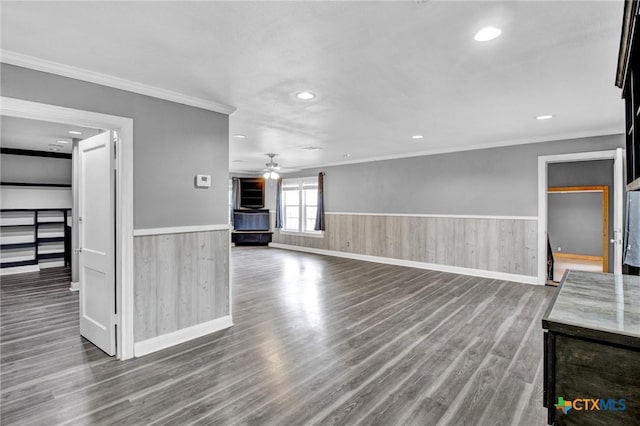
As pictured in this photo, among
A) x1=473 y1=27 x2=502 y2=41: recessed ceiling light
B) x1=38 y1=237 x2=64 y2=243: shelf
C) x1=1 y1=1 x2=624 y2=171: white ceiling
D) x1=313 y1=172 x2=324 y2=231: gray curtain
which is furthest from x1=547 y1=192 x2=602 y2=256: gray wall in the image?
x1=38 y1=237 x2=64 y2=243: shelf

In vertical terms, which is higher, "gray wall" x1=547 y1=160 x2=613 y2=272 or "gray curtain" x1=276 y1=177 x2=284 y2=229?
"gray wall" x1=547 y1=160 x2=613 y2=272

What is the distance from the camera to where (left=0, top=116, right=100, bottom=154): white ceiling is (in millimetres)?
4246

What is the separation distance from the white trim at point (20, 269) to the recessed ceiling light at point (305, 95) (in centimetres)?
669

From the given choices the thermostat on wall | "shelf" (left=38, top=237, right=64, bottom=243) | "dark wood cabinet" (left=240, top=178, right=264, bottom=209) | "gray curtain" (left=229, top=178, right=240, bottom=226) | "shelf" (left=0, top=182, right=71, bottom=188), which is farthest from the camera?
"dark wood cabinet" (left=240, top=178, right=264, bottom=209)

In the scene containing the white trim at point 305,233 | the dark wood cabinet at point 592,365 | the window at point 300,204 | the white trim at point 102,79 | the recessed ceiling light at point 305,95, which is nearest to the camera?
the dark wood cabinet at point 592,365

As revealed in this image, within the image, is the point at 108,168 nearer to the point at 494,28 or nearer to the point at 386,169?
the point at 494,28

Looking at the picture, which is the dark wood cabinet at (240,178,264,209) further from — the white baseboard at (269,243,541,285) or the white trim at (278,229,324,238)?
the white baseboard at (269,243,541,285)

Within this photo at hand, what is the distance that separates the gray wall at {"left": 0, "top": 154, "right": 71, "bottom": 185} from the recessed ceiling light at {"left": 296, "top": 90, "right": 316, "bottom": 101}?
6416mm

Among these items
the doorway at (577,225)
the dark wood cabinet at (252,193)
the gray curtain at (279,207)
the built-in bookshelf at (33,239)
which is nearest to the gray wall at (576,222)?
the doorway at (577,225)

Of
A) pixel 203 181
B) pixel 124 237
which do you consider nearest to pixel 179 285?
pixel 124 237

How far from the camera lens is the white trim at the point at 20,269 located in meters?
6.04

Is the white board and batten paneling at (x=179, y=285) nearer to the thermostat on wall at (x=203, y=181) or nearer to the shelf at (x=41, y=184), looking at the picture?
the thermostat on wall at (x=203, y=181)

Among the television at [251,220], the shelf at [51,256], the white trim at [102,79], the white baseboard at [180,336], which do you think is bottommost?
the white baseboard at [180,336]

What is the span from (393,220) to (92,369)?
20.0 ft
